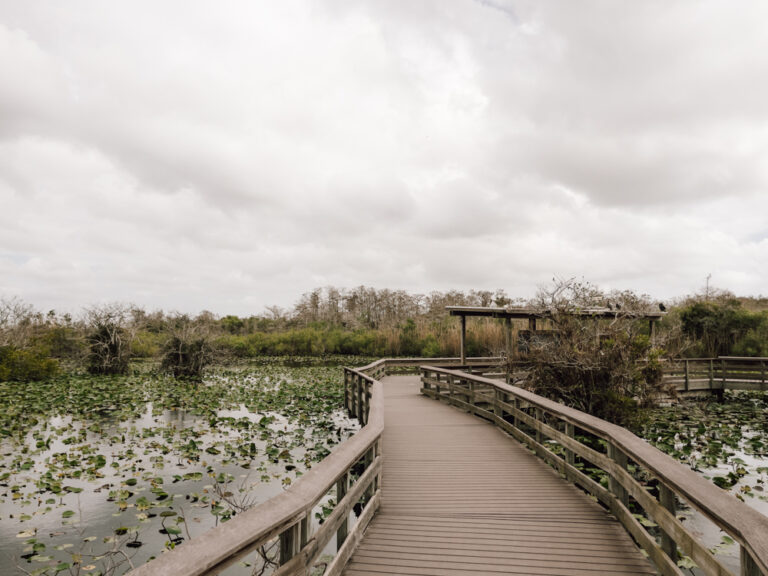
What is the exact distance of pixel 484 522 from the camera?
422 centimetres

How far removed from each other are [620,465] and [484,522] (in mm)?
1346

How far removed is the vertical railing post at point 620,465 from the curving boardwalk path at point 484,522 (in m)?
0.25

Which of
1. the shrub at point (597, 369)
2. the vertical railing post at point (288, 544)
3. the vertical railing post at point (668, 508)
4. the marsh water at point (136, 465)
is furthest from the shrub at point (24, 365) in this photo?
the vertical railing post at point (668, 508)

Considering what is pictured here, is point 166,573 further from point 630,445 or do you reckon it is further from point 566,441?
point 566,441

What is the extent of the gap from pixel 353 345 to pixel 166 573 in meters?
30.5

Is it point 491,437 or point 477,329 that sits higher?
point 477,329

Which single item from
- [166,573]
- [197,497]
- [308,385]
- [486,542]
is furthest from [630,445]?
[308,385]

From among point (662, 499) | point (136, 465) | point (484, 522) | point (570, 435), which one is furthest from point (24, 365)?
point (662, 499)

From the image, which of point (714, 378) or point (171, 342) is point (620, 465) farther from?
point (171, 342)

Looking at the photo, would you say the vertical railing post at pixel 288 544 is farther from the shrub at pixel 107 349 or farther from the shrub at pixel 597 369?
the shrub at pixel 107 349

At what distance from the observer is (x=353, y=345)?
31672 mm

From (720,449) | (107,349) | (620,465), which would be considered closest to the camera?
(620,465)

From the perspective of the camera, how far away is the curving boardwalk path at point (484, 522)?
3.41 m

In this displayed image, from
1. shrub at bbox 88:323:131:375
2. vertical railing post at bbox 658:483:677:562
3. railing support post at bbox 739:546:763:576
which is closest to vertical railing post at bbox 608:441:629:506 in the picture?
vertical railing post at bbox 658:483:677:562
